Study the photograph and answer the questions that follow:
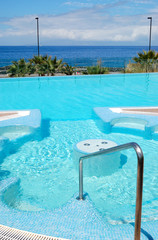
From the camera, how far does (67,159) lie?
544 cm

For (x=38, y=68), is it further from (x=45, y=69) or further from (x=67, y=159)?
(x=67, y=159)

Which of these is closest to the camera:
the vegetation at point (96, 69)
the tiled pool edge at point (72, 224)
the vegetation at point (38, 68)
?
the tiled pool edge at point (72, 224)

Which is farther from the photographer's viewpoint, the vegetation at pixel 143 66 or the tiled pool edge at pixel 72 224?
the vegetation at pixel 143 66

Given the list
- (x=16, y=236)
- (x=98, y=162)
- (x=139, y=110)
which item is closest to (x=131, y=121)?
(x=139, y=110)

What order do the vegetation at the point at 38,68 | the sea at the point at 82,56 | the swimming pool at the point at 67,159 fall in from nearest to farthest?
the swimming pool at the point at 67,159, the vegetation at the point at 38,68, the sea at the point at 82,56

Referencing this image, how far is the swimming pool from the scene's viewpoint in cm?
388

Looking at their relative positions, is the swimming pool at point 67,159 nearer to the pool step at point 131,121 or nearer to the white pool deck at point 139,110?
the pool step at point 131,121

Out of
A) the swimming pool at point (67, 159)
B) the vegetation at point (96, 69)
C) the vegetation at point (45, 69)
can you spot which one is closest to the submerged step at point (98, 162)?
the swimming pool at point (67, 159)

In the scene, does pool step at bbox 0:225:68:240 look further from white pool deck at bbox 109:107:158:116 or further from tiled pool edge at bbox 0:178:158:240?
white pool deck at bbox 109:107:158:116

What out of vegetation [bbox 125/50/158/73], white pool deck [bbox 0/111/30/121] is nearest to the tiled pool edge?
white pool deck [bbox 0/111/30/121]

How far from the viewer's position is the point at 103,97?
10.9 metres

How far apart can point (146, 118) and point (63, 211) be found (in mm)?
4430

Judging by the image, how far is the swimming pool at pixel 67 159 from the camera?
3.88 metres

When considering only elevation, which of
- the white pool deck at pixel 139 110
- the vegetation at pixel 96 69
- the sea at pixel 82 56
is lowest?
the white pool deck at pixel 139 110
